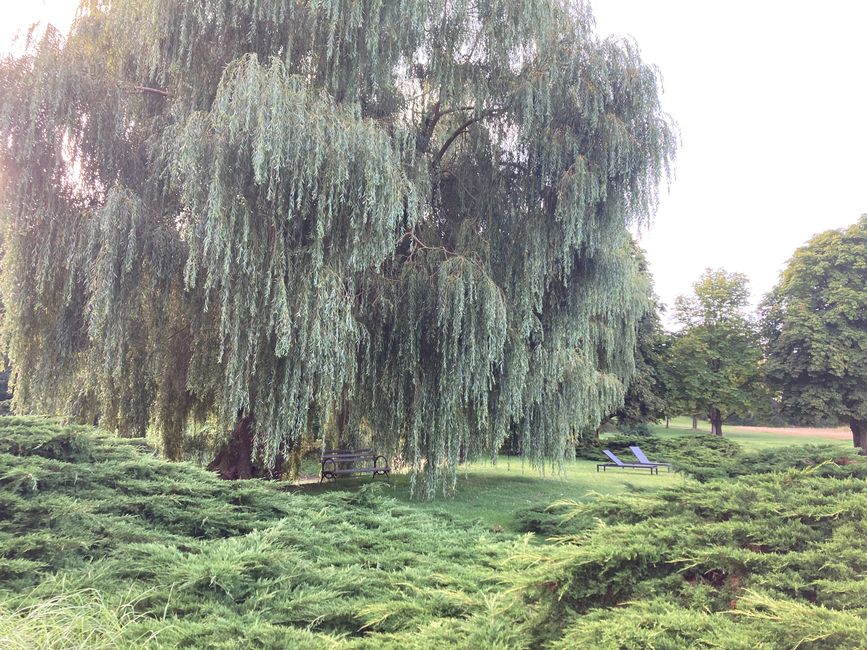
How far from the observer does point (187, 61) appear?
6.98 meters

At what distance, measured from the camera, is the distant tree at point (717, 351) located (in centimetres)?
2425

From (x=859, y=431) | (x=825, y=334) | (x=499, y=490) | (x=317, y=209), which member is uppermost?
(x=825, y=334)

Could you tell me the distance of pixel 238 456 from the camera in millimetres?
9250

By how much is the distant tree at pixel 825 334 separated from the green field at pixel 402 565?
19.3m

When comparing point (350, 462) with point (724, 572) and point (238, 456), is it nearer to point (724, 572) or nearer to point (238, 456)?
point (238, 456)

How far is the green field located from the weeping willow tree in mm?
2408

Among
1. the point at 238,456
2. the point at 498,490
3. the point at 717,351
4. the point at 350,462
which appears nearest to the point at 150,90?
the point at 238,456

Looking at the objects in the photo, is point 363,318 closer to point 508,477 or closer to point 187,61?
point 187,61

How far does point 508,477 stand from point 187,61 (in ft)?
34.7

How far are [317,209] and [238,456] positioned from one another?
4901 mm

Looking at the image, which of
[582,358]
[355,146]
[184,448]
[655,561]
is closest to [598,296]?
[582,358]

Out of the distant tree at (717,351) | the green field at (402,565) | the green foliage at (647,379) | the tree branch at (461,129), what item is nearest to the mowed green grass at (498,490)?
the green field at (402,565)

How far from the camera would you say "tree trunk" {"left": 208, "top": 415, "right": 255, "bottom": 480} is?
9.05 metres

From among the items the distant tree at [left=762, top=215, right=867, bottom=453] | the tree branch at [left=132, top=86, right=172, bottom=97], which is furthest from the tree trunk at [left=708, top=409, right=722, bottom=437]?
the tree branch at [left=132, top=86, right=172, bottom=97]
